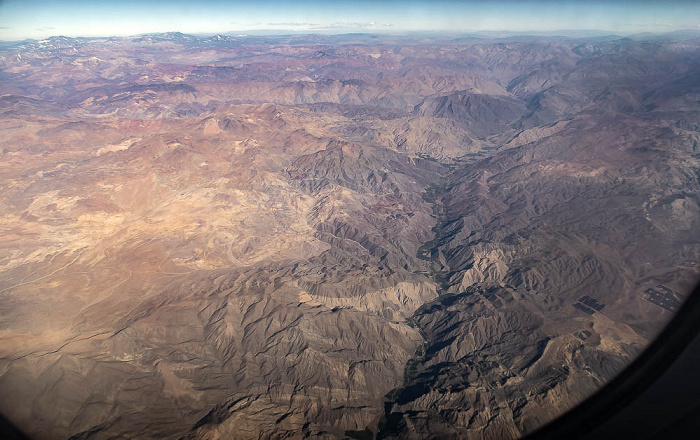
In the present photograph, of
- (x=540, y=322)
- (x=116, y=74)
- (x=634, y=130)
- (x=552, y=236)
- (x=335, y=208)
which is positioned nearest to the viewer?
(x=540, y=322)

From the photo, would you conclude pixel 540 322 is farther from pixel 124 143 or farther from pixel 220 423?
pixel 124 143

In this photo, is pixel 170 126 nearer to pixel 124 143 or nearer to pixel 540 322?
pixel 124 143

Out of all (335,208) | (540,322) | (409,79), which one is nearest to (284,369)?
(540,322)

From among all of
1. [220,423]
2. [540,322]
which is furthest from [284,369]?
[540,322]

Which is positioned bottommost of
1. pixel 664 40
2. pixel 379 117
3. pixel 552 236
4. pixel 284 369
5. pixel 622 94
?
pixel 284 369

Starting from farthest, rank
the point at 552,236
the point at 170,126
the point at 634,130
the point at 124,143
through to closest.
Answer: the point at 170,126, the point at 124,143, the point at 634,130, the point at 552,236

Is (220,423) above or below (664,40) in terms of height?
below

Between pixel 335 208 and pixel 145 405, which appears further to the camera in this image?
pixel 335 208
